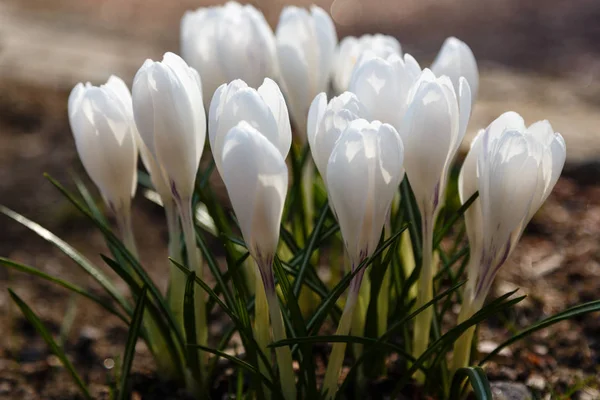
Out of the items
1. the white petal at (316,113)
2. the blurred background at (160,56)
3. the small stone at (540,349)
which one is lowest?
the small stone at (540,349)

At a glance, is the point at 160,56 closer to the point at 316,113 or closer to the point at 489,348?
the point at 489,348

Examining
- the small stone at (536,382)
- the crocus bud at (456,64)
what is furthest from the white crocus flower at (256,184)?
the small stone at (536,382)

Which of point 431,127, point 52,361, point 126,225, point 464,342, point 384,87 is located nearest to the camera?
point 431,127

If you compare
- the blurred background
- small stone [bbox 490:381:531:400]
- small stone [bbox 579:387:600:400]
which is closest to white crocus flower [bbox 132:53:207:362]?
small stone [bbox 490:381:531:400]

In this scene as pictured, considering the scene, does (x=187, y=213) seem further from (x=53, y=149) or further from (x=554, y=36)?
(x=554, y=36)

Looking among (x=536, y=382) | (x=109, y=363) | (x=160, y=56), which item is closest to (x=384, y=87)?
(x=536, y=382)

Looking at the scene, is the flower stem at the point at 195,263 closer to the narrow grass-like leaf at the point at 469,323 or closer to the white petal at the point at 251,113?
the white petal at the point at 251,113

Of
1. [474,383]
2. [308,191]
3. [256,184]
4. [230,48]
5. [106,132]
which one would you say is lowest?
[474,383]
